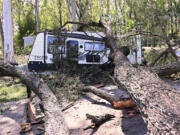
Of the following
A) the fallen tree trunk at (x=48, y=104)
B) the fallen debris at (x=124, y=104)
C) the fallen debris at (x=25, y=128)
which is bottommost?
the fallen debris at (x=25, y=128)

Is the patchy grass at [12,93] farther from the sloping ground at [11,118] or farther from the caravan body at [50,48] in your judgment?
the caravan body at [50,48]

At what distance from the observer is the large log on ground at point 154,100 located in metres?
1.32

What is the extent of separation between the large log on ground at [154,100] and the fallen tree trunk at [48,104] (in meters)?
0.96

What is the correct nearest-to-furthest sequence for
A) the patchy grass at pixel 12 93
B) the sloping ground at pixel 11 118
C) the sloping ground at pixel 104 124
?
the sloping ground at pixel 104 124, the sloping ground at pixel 11 118, the patchy grass at pixel 12 93

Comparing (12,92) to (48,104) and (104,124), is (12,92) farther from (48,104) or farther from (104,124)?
(104,124)

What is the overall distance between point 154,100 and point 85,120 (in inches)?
83.7

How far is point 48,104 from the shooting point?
3029 millimetres

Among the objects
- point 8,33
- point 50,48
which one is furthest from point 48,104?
point 8,33

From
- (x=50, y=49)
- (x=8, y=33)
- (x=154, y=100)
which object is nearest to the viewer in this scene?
(x=154, y=100)

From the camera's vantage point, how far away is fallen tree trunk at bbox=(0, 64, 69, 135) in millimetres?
2220

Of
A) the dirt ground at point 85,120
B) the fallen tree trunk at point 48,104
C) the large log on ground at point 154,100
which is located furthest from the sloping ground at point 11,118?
the large log on ground at point 154,100

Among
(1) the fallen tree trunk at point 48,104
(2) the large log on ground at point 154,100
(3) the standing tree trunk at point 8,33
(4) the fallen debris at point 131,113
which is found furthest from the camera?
(3) the standing tree trunk at point 8,33

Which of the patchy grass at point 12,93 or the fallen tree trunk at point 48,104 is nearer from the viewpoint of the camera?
the fallen tree trunk at point 48,104

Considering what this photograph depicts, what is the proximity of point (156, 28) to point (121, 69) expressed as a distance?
5.63 metres
